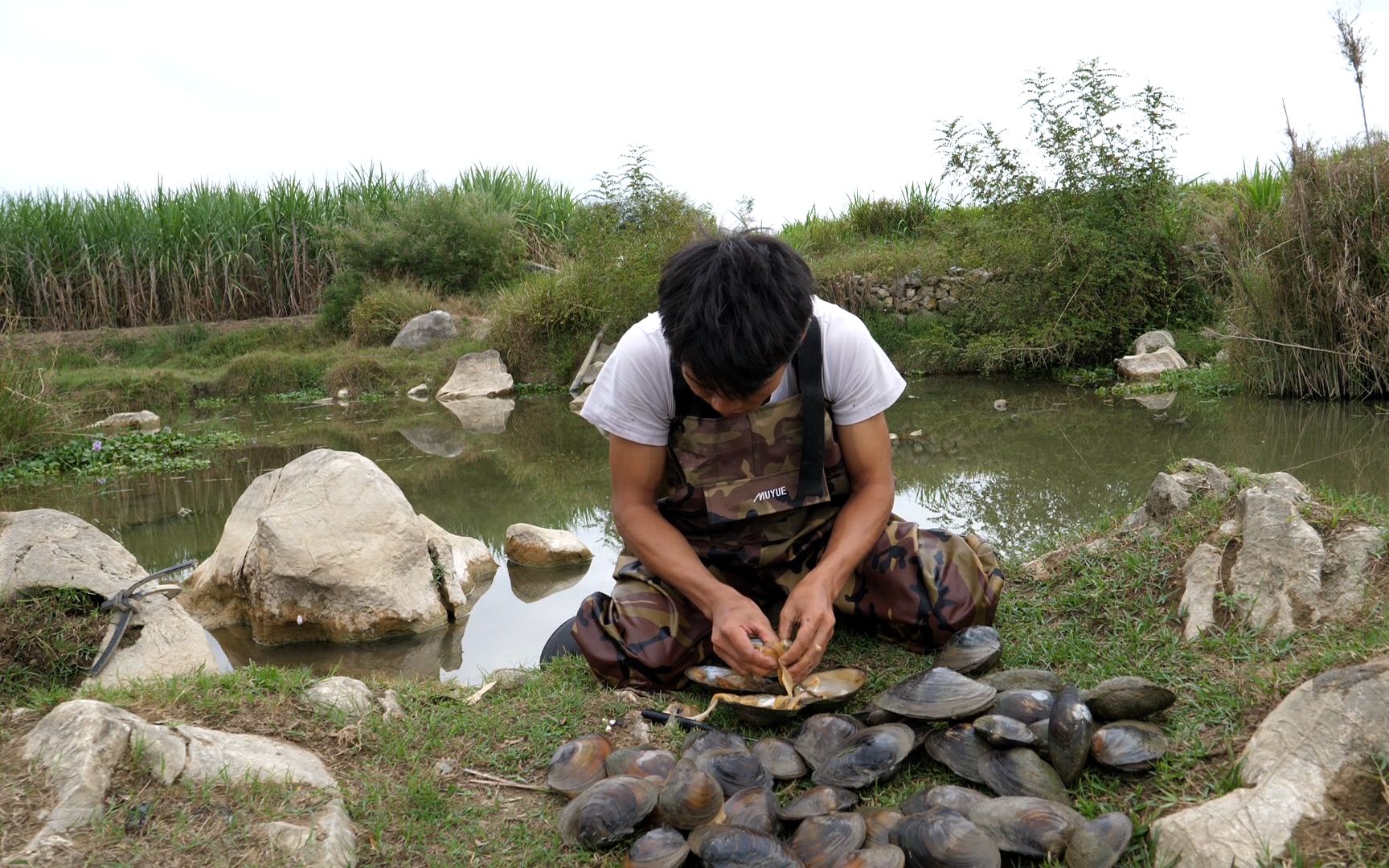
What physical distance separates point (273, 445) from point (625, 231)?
6.54 meters

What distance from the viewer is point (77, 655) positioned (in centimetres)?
361

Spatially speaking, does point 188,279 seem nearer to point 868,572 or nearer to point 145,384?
point 145,384

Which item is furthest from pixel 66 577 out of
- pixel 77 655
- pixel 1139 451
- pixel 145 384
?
pixel 145 384

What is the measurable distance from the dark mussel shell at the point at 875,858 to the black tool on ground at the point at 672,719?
0.73m

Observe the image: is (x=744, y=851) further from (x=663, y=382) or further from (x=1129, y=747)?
(x=663, y=382)

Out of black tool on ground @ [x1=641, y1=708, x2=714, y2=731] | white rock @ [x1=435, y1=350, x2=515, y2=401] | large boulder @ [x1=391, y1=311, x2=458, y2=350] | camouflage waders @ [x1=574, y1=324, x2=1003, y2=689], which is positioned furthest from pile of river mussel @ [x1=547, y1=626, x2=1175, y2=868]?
large boulder @ [x1=391, y1=311, x2=458, y2=350]

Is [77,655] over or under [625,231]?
under

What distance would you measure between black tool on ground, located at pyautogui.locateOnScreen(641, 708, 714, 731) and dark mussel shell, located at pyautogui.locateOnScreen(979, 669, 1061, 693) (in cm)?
80

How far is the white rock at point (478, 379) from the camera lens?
15.4 metres

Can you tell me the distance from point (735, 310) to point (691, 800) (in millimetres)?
1211

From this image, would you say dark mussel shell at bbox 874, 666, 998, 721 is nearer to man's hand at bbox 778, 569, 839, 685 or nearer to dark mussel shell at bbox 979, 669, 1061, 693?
dark mussel shell at bbox 979, 669, 1061, 693

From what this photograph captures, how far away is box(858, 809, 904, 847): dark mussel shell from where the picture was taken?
7.00ft

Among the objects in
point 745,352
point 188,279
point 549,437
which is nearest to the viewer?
point 745,352

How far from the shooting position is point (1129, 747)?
229 centimetres
